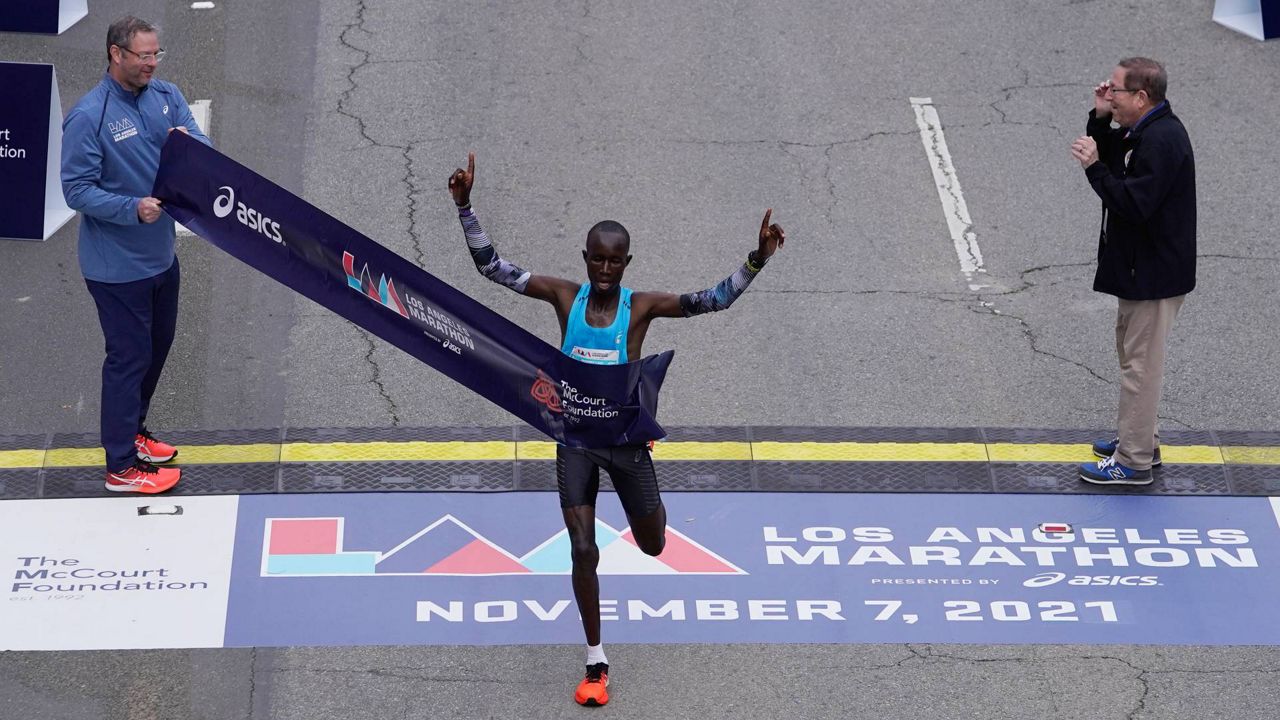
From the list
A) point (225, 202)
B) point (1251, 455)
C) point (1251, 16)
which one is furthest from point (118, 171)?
point (1251, 16)

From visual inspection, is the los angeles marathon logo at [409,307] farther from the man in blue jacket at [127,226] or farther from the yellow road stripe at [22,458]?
the yellow road stripe at [22,458]

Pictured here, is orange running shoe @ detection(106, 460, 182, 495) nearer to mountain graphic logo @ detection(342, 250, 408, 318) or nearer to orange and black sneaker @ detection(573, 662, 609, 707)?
mountain graphic logo @ detection(342, 250, 408, 318)

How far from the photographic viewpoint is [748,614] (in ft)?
24.9

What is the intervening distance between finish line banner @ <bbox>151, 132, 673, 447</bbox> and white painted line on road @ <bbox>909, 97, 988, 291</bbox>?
3.98 m

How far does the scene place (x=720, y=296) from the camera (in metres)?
6.78

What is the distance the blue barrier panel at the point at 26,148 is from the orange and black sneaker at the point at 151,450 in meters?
2.54

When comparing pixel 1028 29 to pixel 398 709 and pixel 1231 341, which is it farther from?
pixel 398 709

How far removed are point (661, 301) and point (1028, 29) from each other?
291 inches

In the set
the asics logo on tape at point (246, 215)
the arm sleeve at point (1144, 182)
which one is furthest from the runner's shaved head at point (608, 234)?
the arm sleeve at point (1144, 182)

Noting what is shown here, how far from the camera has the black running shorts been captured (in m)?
6.83

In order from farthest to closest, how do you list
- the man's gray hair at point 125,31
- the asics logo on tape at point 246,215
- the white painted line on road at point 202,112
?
the white painted line on road at point 202,112 → the man's gray hair at point 125,31 → the asics logo on tape at point 246,215

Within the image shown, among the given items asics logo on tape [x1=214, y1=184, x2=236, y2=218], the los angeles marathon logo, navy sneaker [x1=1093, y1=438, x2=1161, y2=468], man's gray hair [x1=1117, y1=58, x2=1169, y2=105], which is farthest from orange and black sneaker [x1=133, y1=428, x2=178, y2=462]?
man's gray hair [x1=1117, y1=58, x2=1169, y2=105]

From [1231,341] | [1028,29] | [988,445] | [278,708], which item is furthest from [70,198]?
[1028,29]

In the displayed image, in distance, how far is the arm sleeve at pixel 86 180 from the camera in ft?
24.6
